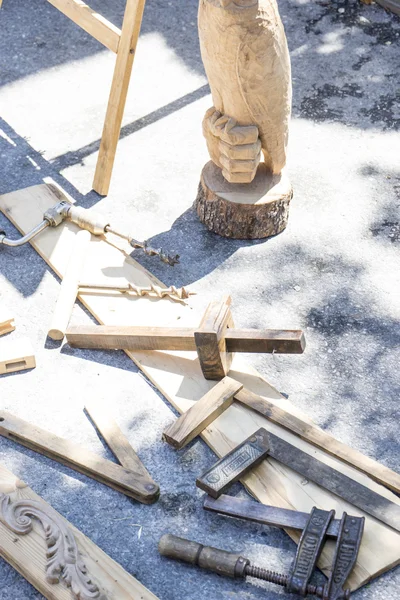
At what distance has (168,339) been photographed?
4086 millimetres

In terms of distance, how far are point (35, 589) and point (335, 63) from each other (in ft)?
15.0

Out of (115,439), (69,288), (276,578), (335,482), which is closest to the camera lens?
(276,578)

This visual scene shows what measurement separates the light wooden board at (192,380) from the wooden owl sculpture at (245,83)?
2.68 feet

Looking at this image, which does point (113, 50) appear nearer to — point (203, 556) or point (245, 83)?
point (245, 83)

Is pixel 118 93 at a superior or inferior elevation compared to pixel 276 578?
superior

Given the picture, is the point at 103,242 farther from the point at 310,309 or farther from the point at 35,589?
the point at 35,589

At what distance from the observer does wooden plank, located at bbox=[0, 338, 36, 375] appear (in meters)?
4.10

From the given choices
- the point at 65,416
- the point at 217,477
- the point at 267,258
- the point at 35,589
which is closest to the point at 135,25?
the point at 267,258

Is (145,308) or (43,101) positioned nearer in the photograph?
(145,308)

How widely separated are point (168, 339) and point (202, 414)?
18.2 inches

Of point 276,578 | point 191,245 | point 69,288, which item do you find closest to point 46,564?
point 276,578

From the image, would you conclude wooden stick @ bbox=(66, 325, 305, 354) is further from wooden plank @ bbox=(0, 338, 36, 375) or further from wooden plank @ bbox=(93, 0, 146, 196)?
wooden plank @ bbox=(93, 0, 146, 196)

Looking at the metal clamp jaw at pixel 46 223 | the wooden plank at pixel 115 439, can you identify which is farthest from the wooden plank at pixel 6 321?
the wooden plank at pixel 115 439

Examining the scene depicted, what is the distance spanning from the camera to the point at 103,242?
16.1 ft
